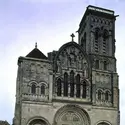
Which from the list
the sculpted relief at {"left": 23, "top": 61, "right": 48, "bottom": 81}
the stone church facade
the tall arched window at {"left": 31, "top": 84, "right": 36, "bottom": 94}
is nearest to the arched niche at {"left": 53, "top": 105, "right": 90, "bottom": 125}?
the stone church facade

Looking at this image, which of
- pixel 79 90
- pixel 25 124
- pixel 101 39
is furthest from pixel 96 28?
pixel 25 124

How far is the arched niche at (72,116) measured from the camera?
104 feet

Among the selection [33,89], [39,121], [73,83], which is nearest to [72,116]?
[73,83]

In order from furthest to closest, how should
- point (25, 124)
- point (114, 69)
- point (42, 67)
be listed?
point (114, 69), point (42, 67), point (25, 124)

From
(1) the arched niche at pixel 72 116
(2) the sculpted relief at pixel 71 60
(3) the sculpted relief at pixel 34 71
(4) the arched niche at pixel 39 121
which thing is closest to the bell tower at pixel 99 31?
(2) the sculpted relief at pixel 71 60

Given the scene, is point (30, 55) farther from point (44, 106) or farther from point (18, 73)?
point (44, 106)

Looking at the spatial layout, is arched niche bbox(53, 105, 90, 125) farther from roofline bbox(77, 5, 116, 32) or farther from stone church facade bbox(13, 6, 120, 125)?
roofline bbox(77, 5, 116, 32)

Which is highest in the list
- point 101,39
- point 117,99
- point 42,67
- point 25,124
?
point 101,39

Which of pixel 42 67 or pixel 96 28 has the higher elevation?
pixel 96 28

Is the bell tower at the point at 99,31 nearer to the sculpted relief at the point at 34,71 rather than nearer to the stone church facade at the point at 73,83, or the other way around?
the stone church facade at the point at 73,83

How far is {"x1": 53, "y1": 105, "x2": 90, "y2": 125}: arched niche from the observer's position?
104ft

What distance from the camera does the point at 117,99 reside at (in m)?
33.8

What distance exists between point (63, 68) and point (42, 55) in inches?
92.1

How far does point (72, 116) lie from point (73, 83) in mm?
3113
